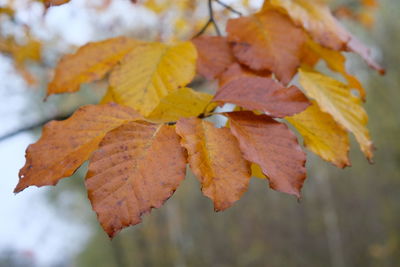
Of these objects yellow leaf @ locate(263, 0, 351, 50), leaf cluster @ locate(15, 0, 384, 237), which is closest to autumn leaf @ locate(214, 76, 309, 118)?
leaf cluster @ locate(15, 0, 384, 237)

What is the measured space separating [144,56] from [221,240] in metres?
7.59

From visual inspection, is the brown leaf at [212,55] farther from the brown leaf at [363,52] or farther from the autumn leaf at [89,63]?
the brown leaf at [363,52]

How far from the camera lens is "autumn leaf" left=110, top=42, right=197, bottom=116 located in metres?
0.61

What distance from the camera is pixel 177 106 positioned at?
521mm

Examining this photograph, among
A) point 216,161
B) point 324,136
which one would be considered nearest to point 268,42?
point 324,136

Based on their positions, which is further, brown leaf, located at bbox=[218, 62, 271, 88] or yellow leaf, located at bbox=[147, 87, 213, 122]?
brown leaf, located at bbox=[218, 62, 271, 88]

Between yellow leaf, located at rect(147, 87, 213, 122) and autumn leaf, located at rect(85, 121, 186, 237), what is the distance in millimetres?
57

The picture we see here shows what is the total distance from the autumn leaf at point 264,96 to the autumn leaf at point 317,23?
0.76ft

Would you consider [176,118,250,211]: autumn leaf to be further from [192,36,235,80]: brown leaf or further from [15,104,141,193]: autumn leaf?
[192,36,235,80]: brown leaf

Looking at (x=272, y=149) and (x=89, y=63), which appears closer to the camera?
(x=272, y=149)

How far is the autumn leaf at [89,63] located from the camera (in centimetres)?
68

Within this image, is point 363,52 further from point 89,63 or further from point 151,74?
point 89,63

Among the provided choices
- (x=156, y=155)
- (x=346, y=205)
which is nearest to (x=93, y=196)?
(x=156, y=155)

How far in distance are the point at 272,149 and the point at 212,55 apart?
30 centimetres
